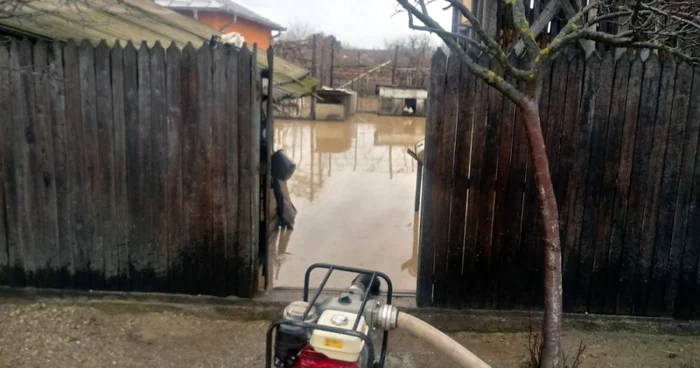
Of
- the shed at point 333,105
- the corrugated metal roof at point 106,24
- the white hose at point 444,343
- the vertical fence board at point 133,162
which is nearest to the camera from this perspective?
the white hose at point 444,343

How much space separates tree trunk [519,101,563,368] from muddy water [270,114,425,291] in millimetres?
2418

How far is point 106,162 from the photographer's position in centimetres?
475

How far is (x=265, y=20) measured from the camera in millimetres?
30109

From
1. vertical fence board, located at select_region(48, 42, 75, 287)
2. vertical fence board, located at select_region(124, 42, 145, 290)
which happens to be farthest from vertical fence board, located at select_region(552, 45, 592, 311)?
vertical fence board, located at select_region(48, 42, 75, 287)

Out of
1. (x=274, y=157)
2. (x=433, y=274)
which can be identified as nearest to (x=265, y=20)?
(x=274, y=157)

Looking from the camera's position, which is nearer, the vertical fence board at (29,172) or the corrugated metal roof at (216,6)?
the vertical fence board at (29,172)

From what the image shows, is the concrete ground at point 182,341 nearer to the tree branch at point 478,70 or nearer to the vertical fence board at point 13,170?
the vertical fence board at point 13,170

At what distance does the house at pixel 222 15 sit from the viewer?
2709cm

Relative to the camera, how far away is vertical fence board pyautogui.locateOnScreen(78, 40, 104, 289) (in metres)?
4.63

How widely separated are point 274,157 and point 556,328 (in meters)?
3.75

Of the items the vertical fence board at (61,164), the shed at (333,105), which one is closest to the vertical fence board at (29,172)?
the vertical fence board at (61,164)

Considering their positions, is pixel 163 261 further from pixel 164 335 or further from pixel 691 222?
pixel 691 222

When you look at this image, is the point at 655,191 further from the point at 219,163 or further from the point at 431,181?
the point at 219,163

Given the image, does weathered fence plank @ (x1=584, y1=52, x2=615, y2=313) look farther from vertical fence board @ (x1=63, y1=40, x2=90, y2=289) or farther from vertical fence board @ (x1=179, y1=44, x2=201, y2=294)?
vertical fence board @ (x1=63, y1=40, x2=90, y2=289)
